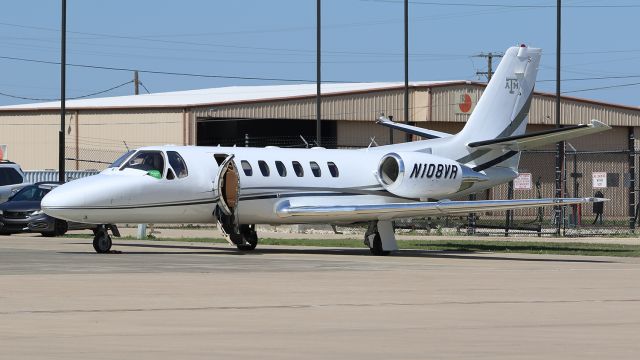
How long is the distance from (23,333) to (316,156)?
Result: 1878cm

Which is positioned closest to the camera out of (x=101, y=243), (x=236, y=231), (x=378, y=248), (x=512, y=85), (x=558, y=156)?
(x=101, y=243)

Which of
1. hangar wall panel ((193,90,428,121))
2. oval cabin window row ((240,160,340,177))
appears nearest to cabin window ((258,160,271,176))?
oval cabin window row ((240,160,340,177))

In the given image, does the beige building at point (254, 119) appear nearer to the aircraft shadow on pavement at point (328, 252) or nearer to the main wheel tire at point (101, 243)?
the aircraft shadow on pavement at point (328, 252)

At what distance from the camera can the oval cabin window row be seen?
29.5m

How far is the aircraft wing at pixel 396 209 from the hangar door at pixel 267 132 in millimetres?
34661

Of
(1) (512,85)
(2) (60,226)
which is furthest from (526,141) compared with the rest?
(2) (60,226)

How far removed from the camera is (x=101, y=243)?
27.9 metres

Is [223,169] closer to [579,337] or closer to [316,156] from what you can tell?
[316,156]

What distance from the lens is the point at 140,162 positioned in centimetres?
2822

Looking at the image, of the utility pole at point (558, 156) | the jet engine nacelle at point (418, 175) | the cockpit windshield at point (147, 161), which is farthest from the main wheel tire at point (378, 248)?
the utility pole at point (558, 156)

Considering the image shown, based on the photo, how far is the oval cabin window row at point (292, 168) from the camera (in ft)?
96.7

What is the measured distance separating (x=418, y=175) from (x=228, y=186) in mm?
4297

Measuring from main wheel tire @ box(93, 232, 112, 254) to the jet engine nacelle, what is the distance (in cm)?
647

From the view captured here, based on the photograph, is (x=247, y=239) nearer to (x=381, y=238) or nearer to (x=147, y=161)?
(x=381, y=238)
